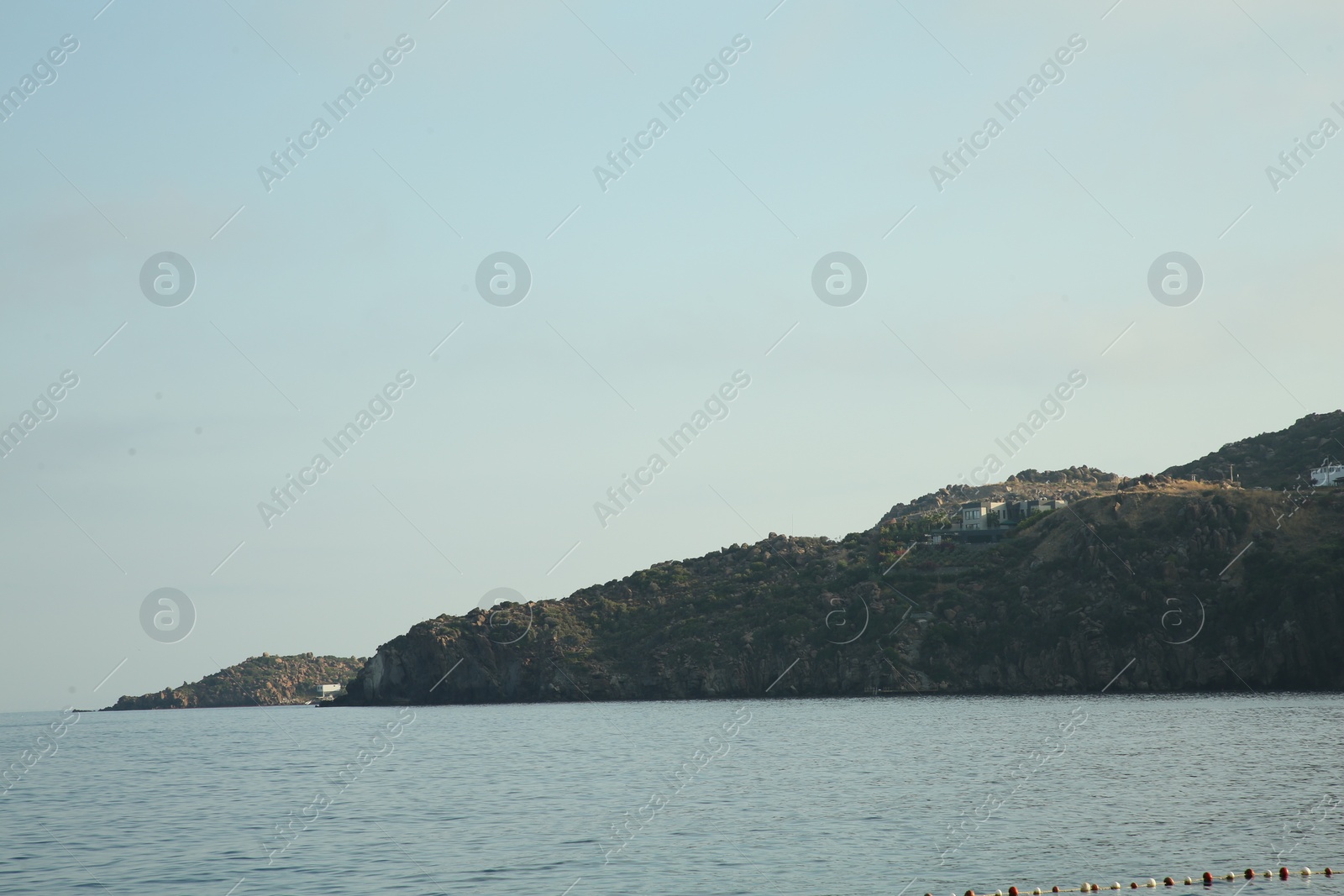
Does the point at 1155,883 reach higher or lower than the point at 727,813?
lower

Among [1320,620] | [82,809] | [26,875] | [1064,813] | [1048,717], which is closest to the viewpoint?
[26,875]

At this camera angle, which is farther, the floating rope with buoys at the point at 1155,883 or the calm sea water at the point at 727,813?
the calm sea water at the point at 727,813

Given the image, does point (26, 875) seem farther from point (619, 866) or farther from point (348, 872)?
point (619, 866)

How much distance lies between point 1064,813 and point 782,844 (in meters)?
14.0

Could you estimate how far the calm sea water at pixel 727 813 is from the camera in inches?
1655

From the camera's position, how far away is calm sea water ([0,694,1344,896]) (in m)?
42.0

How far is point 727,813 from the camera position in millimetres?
57469

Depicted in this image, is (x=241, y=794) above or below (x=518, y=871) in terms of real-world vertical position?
above

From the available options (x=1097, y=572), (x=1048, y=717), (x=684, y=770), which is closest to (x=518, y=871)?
(x=684, y=770)

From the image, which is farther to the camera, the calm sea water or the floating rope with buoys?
the calm sea water

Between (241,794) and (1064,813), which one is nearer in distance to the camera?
(1064,813)

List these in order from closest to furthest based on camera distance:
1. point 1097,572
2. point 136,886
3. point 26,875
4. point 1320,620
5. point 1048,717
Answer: point 136,886 < point 26,875 < point 1048,717 < point 1320,620 < point 1097,572

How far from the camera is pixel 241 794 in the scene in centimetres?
7775

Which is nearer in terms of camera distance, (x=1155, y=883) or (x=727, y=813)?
(x=1155, y=883)
